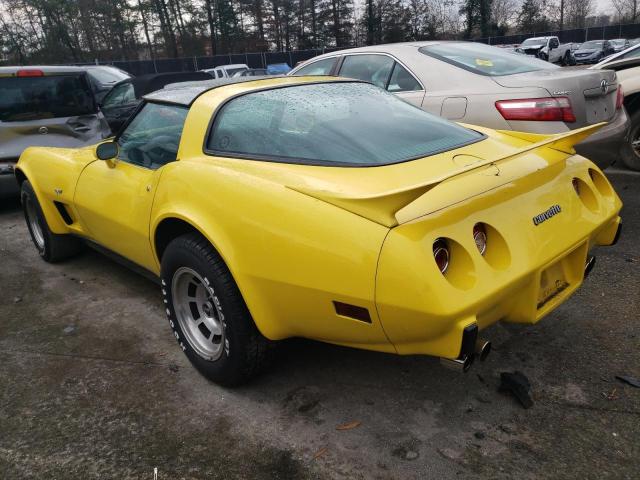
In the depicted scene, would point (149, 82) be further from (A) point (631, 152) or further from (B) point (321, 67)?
(A) point (631, 152)

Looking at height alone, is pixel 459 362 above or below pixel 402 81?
below

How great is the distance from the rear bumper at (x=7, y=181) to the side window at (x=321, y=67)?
3.49 m

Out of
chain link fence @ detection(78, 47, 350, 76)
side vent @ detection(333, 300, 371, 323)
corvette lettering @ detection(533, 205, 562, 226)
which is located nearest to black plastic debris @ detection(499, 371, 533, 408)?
corvette lettering @ detection(533, 205, 562, 226)

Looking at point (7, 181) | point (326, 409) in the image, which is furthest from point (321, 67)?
point (326, 409)

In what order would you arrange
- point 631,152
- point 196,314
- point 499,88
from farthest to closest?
point 631,152, point 499,88, point 196,314

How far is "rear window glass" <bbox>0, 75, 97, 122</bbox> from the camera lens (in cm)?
579

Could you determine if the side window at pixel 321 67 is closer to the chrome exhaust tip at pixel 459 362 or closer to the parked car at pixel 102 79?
the chrome exhaust tip at pixel 459 362

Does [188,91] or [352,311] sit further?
[188,91]

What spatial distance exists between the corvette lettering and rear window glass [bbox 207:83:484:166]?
1.86 ft

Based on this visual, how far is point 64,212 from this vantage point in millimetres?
3879

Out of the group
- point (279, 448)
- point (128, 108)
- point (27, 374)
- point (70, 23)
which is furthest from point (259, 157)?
point (70, 23)

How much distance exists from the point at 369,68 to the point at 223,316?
3396 millimetres

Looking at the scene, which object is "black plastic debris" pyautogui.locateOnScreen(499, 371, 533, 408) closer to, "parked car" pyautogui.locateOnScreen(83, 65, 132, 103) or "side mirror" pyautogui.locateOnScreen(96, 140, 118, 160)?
"side mirror" pyautogui.locateOnScreen(96, 140, 118, 160)

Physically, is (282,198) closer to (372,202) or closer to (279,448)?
(372,202)
